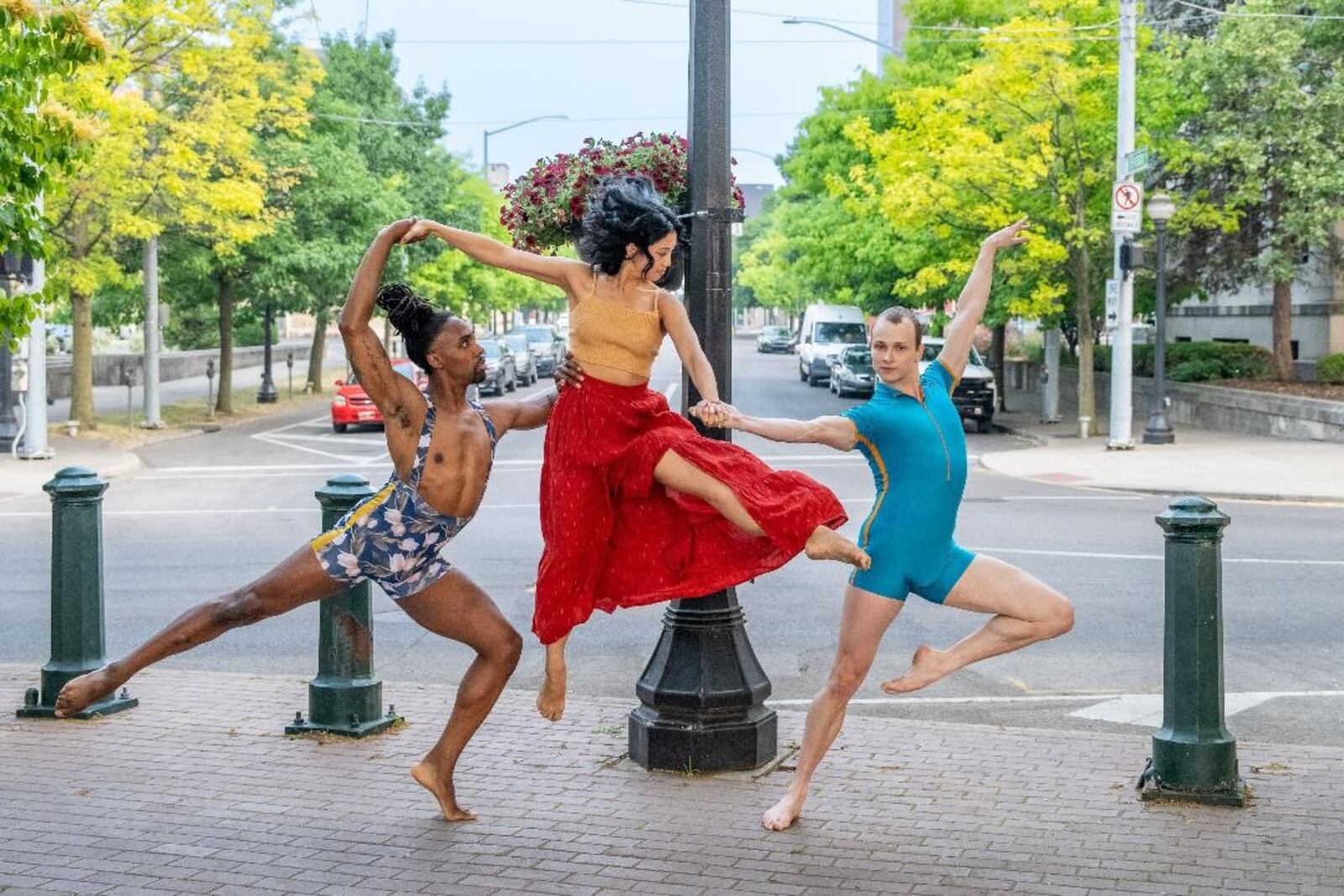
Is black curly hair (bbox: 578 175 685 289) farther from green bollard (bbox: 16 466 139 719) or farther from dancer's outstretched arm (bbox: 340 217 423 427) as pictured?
green bollard (bbox: 16 466 139 719)

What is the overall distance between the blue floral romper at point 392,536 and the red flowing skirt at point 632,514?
1.20 feet

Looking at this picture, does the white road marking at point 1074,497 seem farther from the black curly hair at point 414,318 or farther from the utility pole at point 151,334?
the utility pole at point 151,334

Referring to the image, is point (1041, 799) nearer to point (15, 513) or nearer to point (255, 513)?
point (255, 513)

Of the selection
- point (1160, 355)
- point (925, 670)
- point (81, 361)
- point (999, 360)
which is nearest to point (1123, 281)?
point (1160, 355)

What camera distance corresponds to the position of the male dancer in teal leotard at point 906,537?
5961 millimetres

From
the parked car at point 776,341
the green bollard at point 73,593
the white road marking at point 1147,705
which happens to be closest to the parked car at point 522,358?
the white road marking at point 1147,705

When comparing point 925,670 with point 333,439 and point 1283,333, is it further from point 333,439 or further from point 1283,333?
point 1283,333

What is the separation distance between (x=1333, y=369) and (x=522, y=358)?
25.1 meters

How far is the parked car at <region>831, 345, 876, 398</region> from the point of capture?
3950 cm

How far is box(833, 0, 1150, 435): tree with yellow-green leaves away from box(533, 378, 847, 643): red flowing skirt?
74.1 ft

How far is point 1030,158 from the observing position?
91.2 ft

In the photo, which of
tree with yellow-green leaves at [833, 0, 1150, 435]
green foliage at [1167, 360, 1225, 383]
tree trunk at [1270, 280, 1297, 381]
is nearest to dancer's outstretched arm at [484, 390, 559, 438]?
tree with yellow-green leaves at [833, 0, 1150, 435]

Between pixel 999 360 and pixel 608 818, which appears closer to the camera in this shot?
pixel 608 818

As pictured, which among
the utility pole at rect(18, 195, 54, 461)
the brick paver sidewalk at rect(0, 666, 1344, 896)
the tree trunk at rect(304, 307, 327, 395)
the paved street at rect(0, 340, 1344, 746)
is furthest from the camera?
the tree trunk at rect(304, 307, 327, 395)
